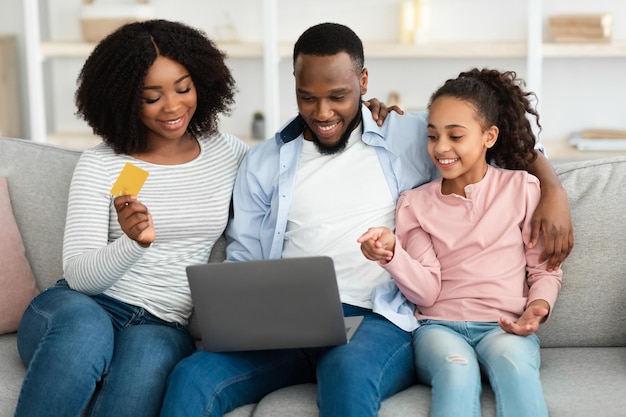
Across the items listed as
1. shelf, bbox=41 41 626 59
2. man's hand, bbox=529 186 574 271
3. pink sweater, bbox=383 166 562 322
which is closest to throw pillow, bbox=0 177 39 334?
pink sweater, bbox=383 166 562 322

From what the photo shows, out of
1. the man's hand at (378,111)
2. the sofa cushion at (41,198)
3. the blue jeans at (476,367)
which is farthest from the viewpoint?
the sofa cushion at (41,198)

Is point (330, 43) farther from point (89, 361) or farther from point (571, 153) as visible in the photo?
point (571, 153)

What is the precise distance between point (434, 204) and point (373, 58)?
2.57 meters

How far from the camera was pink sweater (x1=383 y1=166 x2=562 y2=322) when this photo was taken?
2053 mm

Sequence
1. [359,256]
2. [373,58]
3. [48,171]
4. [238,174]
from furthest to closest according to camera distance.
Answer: [373,58] → [48,171] → [238,174] → [359,256]

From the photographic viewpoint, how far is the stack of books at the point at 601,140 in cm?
418

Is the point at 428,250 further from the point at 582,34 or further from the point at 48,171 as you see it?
the point at 582,34

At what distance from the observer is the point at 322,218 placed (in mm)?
2207

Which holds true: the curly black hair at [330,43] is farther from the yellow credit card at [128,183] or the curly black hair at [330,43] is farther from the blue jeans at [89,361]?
the blue jeans at [89,361]

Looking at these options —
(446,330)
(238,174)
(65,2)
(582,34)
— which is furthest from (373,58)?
(446,330)

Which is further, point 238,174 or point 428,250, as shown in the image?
point 238,174

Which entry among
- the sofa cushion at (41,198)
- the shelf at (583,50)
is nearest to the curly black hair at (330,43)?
the sofa cushion at (41,198)

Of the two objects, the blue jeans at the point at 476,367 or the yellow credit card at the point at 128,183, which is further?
the yellow credit card at the point at 128,183

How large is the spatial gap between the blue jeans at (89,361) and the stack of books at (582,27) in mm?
2827
